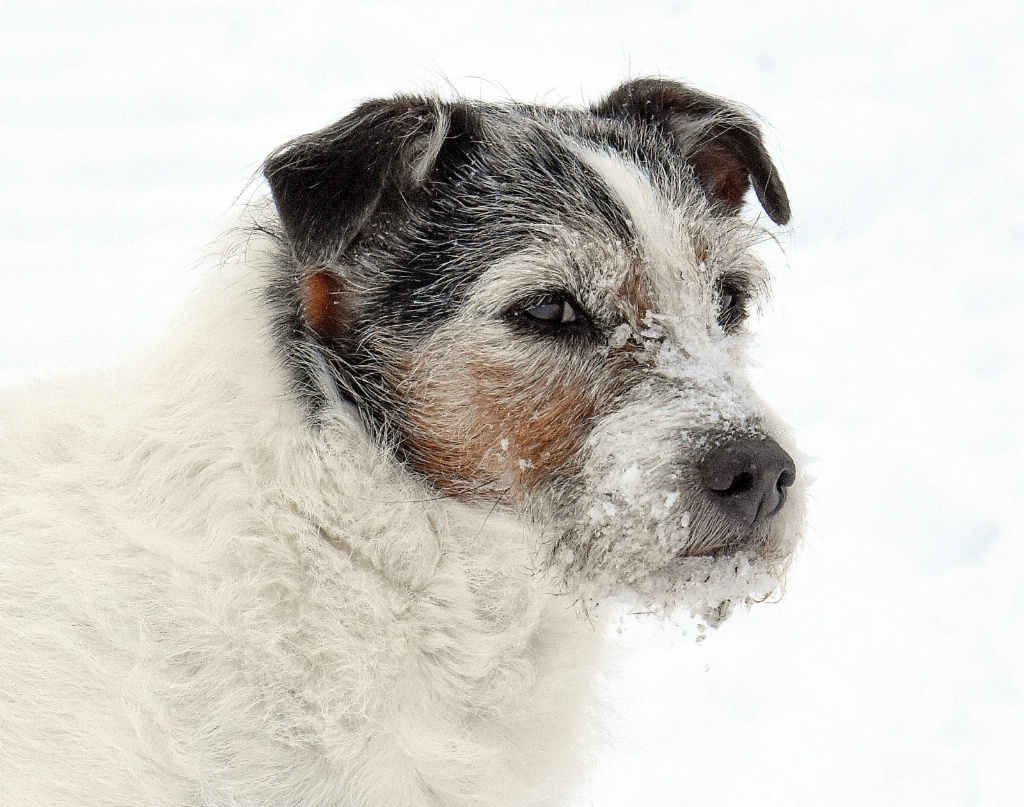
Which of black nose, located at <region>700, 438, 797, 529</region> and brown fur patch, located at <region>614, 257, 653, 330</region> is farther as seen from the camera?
brown fur patch, located at <region>614, 257, 653, 330</region>

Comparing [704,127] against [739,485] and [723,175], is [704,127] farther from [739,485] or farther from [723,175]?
[739,485]

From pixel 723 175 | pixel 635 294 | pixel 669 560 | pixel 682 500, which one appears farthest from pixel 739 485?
pixel 723 175

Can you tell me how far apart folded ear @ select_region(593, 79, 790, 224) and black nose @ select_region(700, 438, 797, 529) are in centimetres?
120

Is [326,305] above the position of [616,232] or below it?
below

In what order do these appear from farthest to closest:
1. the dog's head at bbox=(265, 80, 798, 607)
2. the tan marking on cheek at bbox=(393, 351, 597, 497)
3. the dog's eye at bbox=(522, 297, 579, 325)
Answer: the dog's eye at bbox=(522, 297, 579, 325) < the tan marking on cheek at bbox=(393, 351, 597, 497) < the dog's head at bbox=(265, 80, 798, 607)

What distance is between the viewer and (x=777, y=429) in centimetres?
276

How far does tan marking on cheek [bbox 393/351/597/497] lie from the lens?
9.20 ft

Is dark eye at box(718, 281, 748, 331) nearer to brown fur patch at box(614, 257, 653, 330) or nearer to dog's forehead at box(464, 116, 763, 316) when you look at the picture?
dog's forehead at box(464, 116, 763, 316)

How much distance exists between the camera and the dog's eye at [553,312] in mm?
2904

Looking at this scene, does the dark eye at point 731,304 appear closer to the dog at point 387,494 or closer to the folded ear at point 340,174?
the dog at point 387,494

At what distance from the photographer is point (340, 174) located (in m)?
2.77

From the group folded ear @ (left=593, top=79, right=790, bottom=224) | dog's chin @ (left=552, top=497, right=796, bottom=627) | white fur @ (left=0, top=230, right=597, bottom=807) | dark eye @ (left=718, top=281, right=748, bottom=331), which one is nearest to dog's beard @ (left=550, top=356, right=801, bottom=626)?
dog's chin @ (left=552, top=497, right=796, bottom=627)

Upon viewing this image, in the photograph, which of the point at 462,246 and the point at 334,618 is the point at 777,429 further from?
the point at 334,618

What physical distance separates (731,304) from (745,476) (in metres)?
0.92
